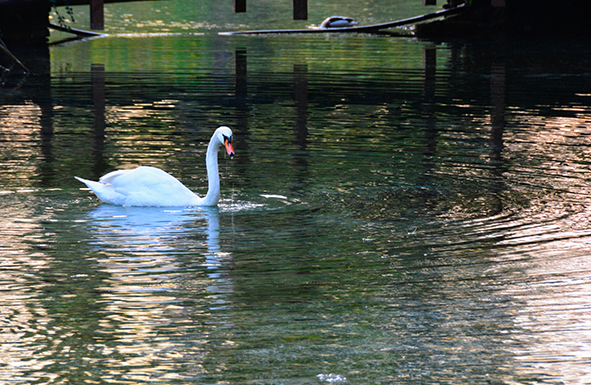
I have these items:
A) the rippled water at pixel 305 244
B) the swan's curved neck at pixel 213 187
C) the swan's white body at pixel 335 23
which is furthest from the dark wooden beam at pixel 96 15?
the swan's curved neck at pixel 213 187

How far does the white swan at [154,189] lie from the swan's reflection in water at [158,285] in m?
0.10

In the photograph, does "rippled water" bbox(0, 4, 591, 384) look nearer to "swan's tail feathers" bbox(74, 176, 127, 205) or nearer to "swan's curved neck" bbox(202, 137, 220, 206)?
"swan's curved neck" bbox(202, 137, 220, 206)

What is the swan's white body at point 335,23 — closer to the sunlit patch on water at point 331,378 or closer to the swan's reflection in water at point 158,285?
the swan's reflection in water at point 158,285

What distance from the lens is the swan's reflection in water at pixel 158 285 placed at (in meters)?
6.21

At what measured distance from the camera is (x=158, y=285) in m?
7.57

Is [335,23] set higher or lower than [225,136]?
higher

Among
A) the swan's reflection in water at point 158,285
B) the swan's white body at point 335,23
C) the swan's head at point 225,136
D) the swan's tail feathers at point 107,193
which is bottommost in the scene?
the swan's reflection in water at point 158,285

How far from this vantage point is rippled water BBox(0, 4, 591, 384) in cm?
621

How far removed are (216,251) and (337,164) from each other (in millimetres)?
4307

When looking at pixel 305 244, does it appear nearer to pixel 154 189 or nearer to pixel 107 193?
pixel 154 189

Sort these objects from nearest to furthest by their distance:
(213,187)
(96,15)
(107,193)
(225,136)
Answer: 1. (225,136)
2. (213,187)
3. (107,193)
4. (96,15)

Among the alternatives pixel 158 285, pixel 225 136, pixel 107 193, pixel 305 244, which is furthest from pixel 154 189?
pixel 158 285

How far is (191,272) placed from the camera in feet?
26.2

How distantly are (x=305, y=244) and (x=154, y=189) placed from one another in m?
2.27
